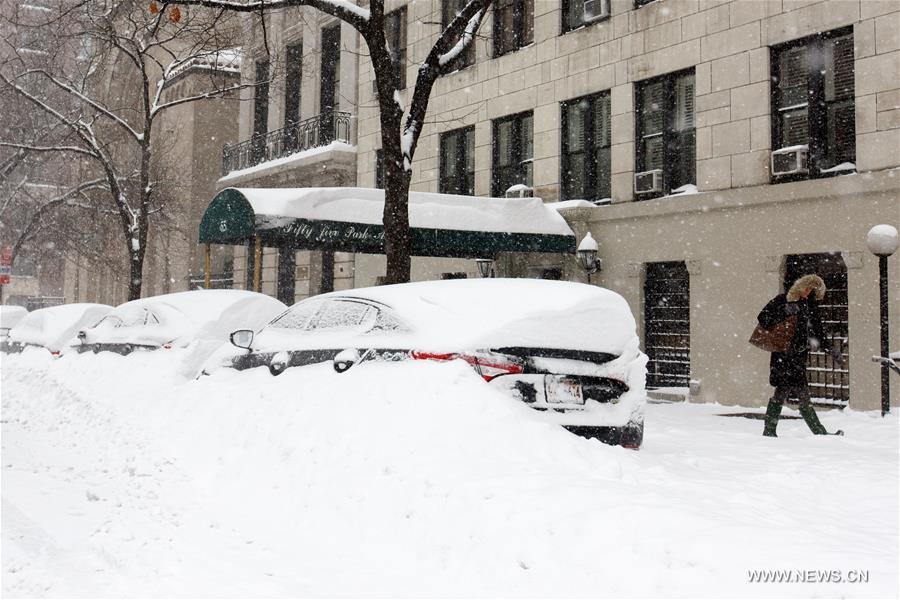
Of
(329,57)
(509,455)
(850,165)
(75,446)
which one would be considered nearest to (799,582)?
(509,455)

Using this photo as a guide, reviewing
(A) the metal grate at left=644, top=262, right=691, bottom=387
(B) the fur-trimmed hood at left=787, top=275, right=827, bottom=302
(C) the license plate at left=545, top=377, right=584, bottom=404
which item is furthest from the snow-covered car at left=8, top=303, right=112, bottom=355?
(B) the fur-trimmed hood at left=787, top=275, right=827, bottom=302

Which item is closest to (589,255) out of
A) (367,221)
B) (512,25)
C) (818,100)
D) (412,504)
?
(367,221)

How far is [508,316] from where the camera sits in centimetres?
662

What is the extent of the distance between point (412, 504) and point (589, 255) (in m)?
11.8

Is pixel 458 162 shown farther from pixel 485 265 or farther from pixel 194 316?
pixel 194 316

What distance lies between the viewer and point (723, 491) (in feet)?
18.2

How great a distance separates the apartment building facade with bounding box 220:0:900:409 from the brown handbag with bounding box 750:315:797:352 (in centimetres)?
401

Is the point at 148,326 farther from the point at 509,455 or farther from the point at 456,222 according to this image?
the point at 509,455

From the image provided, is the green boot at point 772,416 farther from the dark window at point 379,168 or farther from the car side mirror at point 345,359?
the dark window at point 379,168

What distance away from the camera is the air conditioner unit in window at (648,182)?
15.7m

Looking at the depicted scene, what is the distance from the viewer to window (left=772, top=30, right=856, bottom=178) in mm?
13195

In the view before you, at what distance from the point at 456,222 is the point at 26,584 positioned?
12.1 meters

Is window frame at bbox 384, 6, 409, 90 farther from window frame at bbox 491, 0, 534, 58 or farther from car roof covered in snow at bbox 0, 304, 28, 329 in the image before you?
car roof covered in snow at bbox 0, 304, 28, 329

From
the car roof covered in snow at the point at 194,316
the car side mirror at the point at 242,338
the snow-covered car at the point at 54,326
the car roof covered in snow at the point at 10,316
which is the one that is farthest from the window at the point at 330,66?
the car side mirror at the point at 242,338
